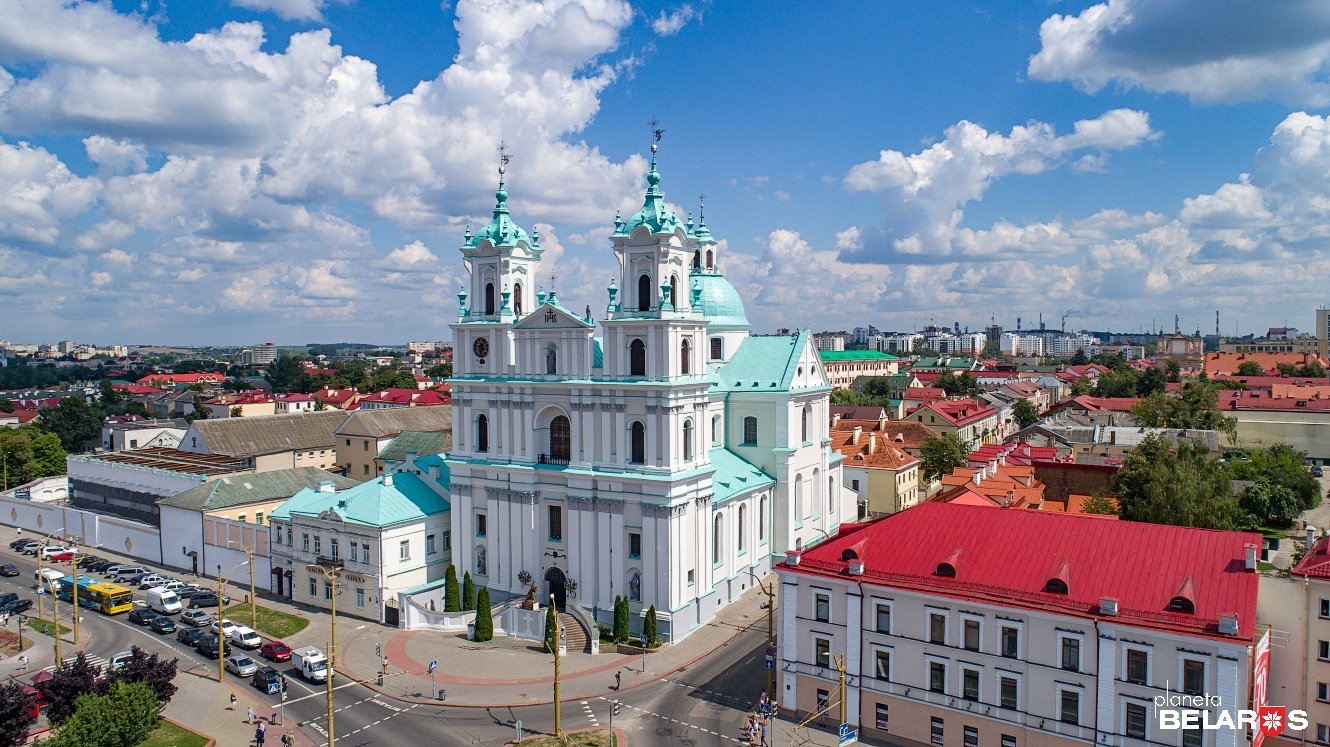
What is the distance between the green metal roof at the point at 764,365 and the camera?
5541 cm

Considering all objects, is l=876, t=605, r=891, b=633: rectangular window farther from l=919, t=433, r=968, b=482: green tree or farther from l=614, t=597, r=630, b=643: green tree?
l=919, t=433, r=968, b=482: green tree

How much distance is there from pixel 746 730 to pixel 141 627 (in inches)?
1354

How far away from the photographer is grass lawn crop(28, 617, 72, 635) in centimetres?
4792

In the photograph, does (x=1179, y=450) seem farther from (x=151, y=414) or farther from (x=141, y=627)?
(x=151, y=414)

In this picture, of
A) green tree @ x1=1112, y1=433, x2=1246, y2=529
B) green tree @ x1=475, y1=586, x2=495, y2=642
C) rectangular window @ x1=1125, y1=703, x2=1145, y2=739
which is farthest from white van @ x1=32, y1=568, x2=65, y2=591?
green tree @ x1=1112, y1=433, x2=1246, y2=529

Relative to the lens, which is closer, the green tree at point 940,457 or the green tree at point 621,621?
the green tree at point 621,621

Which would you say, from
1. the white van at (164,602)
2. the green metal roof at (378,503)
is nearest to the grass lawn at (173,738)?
the green metal roof at (378,503)

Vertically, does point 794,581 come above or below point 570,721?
above

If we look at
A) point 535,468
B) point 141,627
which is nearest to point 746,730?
point 535,468

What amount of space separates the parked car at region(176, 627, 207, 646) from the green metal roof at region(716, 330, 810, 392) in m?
31.8

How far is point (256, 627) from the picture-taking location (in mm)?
47375

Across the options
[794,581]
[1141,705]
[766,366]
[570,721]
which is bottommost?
[570,721]

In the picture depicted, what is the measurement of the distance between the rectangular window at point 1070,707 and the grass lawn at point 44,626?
48.6 metres

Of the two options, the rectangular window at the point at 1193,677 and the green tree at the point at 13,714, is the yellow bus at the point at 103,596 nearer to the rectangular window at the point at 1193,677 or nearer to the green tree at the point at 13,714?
the green tree at the point at 13,714
